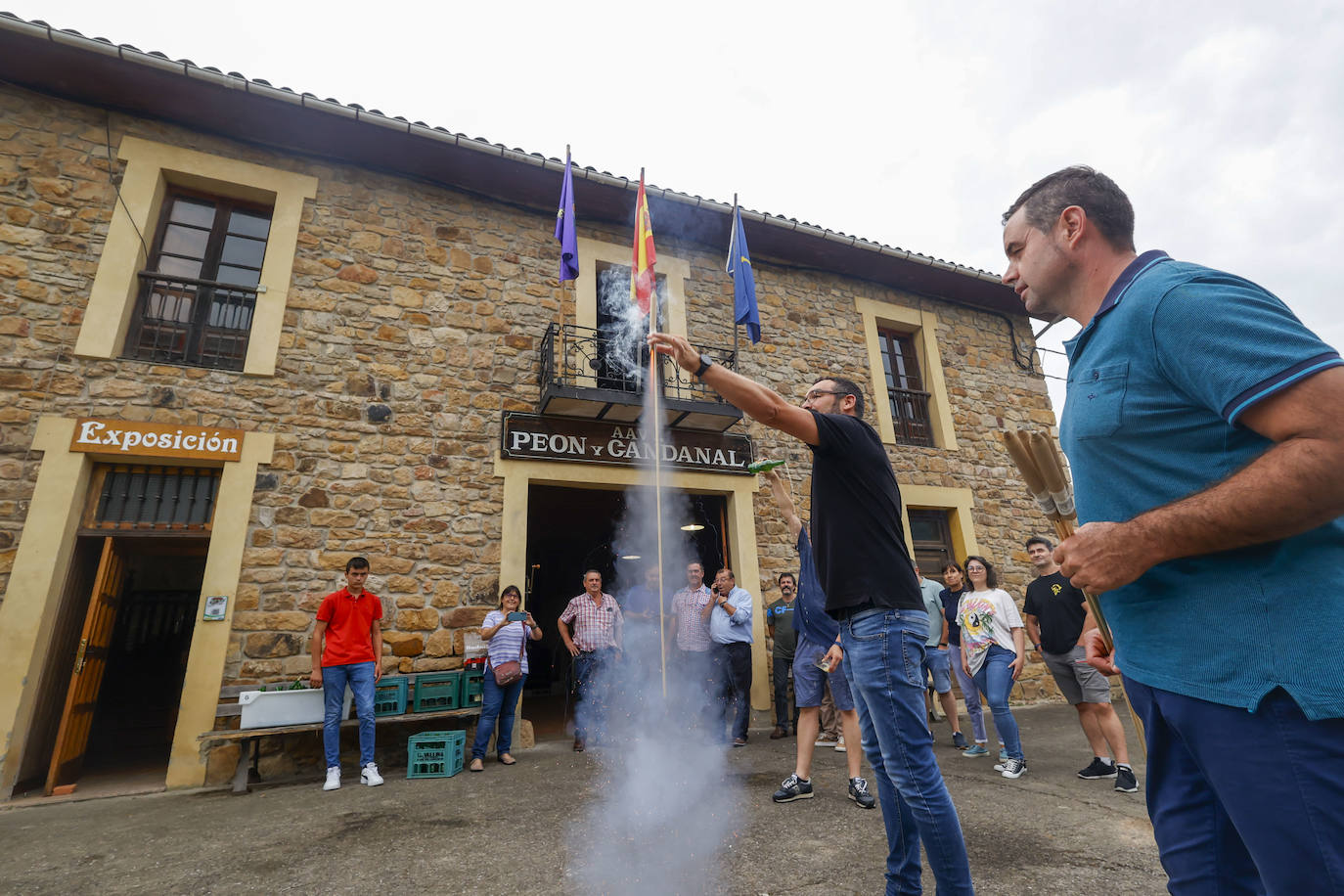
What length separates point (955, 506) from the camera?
8469 millimetres

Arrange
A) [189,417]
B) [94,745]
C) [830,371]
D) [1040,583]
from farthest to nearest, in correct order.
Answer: [830,371] < [94,745] < [189,417] < [1040,583]

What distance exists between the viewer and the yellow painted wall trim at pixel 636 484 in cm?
616

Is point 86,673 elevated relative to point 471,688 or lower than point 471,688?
elevated

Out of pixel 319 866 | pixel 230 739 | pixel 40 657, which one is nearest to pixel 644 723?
pixel 319 866

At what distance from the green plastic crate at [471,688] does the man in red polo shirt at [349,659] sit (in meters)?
0.78

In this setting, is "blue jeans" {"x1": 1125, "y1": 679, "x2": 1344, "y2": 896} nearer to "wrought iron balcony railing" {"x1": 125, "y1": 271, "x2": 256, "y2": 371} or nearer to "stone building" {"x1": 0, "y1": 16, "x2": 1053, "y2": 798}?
"stone building" {"x1": 0, "y1": 16, "x2": 1053, "y2": 798}

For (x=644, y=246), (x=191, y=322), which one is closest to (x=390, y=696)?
(x=191, y=322)

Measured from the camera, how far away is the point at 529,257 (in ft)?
23.5

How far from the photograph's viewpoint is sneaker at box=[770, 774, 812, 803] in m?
3.61

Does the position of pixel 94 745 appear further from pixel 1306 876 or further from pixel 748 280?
pixel 1306 876

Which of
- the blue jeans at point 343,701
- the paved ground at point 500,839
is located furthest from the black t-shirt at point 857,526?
the blue jeans at point 343,701

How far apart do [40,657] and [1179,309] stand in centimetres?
723

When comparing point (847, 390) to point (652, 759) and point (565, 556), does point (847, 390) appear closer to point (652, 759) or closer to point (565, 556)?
point (652, 759)

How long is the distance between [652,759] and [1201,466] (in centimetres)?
424
